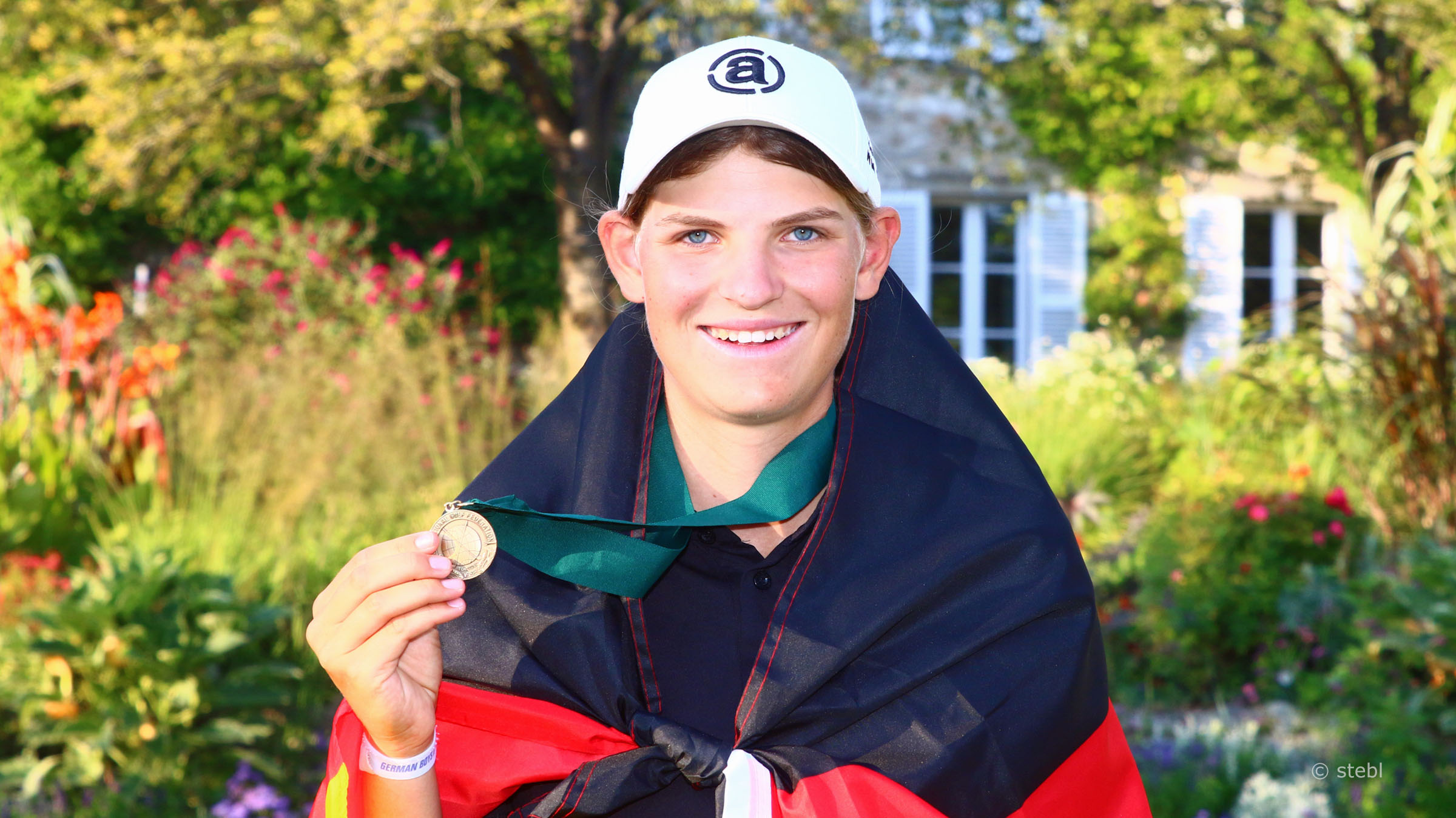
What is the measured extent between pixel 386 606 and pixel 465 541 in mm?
146

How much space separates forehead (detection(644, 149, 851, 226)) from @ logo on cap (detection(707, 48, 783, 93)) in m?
0.08

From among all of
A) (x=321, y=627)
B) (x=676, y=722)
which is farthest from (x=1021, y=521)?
(x=321, y=627)

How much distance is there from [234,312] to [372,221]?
179 centimetres

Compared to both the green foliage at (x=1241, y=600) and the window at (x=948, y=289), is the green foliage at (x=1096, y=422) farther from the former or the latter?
the window at (x=948, y=289)

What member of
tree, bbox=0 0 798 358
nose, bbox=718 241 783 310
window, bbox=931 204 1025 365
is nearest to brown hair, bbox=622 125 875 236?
nose, bbox=718 241 783 310

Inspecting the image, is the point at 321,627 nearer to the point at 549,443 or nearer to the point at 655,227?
the point at 549,443

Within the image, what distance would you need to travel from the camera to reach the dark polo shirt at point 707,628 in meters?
1.71

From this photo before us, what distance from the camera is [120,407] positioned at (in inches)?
231

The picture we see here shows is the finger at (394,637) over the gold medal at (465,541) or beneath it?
beneath

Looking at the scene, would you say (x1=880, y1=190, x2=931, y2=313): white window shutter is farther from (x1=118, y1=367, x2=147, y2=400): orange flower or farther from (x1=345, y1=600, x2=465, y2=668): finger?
(x1=345, y1=600, x2=465, y2=668): finger

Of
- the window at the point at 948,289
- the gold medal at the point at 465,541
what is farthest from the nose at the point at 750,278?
the window at the point at 948,289

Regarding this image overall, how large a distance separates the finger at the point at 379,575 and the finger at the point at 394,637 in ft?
0.14

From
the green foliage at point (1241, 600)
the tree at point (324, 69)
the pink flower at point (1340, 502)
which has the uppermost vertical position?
the tree at point (324, 69)

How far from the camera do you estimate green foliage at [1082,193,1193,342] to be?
512 inches
